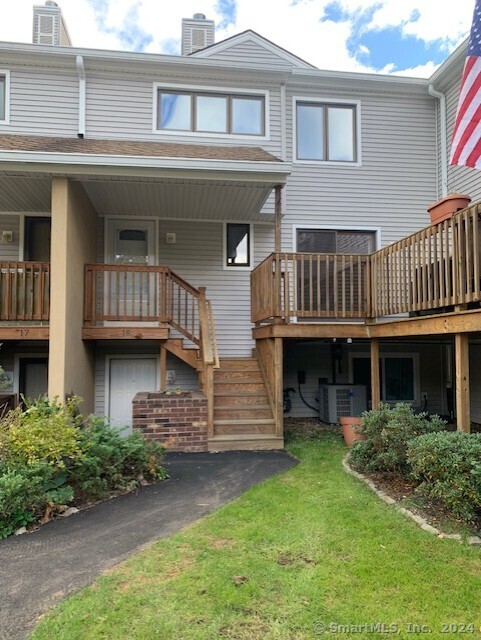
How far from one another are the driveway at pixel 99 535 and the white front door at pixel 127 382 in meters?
3.21

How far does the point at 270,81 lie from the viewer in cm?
874

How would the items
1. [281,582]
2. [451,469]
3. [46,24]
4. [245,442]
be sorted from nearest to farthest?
[281,582] → [451,469] → [245,442] → [46,24]

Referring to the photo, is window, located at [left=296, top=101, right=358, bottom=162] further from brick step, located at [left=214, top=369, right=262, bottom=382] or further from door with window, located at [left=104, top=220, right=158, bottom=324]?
brick step, located at [left=214, top=369, right=262, bottom=382]

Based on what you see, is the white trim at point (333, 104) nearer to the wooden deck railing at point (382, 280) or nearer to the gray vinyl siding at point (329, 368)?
the wooden deck railing at point (382, 280)

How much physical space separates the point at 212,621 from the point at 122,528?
5.00 ft

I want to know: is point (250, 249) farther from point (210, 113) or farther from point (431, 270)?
point (431, 270)

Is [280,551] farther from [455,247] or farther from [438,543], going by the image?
[455,247]

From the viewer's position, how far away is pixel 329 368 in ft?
29.7

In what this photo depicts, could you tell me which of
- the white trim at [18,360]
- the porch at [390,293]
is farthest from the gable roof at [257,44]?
the white trim at [18,360]

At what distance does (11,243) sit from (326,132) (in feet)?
22.9

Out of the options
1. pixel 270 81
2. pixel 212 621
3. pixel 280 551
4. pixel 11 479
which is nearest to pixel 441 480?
pixel 280 551

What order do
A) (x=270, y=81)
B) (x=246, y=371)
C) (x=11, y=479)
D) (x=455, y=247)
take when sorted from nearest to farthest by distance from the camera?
(x=11, y=479)
(x=455, y=247)
(x=246, y=371)
(x=270, y=81)

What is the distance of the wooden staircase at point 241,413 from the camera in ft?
20.5

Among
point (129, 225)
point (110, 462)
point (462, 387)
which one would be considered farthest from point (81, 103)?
point (462, 387)
